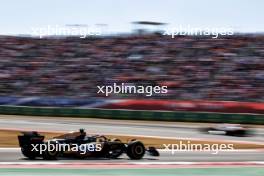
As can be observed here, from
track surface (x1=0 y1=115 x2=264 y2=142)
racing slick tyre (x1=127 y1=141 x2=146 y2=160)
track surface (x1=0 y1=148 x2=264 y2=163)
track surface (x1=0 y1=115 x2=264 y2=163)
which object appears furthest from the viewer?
track surface (x1=0 y1=115 x2=264 y2=142)

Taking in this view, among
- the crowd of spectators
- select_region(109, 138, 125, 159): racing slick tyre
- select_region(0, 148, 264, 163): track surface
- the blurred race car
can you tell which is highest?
the crowd of spectators

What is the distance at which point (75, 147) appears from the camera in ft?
42.9

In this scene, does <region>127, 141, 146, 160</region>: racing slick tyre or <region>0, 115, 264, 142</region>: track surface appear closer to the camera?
<region>127, 141, 146, 160</region>: racing slick tyre

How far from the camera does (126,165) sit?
12359mm

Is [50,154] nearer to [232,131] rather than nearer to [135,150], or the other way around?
[135,150]

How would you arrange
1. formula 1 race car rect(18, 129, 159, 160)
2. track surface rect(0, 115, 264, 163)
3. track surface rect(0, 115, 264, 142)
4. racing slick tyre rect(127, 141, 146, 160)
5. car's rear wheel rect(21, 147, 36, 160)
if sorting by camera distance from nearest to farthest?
formula 1 race car rect(18, 129, 159, 160)
car's rear wheel rect(21, 147, 36, 160)
racing slick tyre rect(127, 141, 146, 160)
track surface rect(0, 115, 264, 163)
track surface rect(0, 115, 264, 142)

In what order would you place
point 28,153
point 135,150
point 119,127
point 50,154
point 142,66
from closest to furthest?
1. point 50,154
2. point 28,153
3. point 135,150
4. point 119,127
5. point 142,66

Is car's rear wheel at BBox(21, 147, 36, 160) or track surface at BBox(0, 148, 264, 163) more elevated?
car's rear wheel at BBox(21, 147, 36, 160)

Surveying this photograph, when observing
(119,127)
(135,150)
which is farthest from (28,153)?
(119,127)

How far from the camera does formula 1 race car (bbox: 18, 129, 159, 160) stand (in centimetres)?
1264

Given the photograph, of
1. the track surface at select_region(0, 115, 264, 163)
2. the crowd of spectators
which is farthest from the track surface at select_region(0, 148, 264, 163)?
the crowd of spectators

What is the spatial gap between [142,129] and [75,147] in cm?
1140

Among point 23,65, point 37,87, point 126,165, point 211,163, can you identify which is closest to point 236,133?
point 211,163

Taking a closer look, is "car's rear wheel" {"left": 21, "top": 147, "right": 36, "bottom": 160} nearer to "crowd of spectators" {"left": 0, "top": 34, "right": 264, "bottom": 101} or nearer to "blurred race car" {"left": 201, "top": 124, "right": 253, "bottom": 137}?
"blurred race car" {"left": 201, "top": 124, "right": 253, "bottom": 137}
